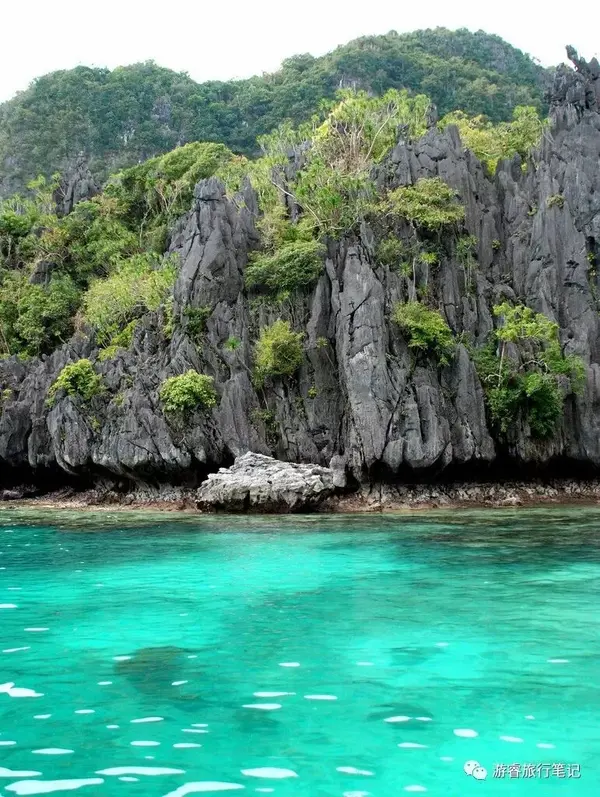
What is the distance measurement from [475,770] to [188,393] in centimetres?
3110

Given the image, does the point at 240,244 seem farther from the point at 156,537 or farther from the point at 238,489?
the point at 156,537

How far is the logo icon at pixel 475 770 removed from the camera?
19.2ft

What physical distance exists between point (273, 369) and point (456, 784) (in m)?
31.8

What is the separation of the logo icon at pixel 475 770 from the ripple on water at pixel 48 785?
2.79 m

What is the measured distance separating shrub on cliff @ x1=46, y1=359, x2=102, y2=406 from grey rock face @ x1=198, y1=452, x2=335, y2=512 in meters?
10.4

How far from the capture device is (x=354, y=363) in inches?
1380

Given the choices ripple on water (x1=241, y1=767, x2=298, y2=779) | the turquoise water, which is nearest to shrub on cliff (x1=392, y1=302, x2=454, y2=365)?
the turquoise water

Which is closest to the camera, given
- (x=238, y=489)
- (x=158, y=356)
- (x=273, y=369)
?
(x=238, y=489)

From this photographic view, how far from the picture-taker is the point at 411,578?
14.9 metres

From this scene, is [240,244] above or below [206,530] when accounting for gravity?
above

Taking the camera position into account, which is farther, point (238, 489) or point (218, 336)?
point (218, 336)

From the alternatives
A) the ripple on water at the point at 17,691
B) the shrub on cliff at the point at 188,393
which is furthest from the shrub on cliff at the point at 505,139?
the ripple on water at the point at 17,691

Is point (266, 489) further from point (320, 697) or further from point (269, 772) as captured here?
point (269, 772)

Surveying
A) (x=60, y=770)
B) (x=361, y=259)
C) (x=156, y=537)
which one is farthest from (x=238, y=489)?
(x=60, y=770)
